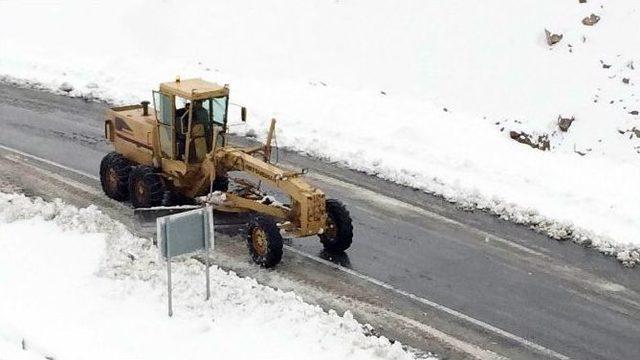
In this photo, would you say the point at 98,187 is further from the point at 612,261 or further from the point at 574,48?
the point at 574,48

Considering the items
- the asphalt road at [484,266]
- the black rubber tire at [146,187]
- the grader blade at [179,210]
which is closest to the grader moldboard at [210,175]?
the black rubber tire at [146,187]

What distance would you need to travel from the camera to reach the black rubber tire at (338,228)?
43.7 ft

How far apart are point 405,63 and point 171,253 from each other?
634 inches

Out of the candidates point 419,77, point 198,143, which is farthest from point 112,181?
point 419,77

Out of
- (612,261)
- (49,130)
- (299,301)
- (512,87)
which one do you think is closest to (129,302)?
(299,301)

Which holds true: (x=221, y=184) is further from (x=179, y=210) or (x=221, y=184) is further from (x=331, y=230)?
(x=331, y=230)

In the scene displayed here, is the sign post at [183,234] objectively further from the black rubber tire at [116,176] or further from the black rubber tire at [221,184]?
the black rubber tire at [116,176]

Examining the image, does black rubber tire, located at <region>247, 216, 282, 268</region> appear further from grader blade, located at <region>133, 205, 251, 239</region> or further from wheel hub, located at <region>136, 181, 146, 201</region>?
wheel hub, located at <region>136, 181, 146, 201</region>

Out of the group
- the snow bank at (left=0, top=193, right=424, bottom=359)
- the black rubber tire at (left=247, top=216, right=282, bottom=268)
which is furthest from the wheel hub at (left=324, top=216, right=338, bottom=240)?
the snow bank at (left=0, top=193, right=424, bottom=359)

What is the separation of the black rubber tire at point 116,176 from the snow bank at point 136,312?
1.75m

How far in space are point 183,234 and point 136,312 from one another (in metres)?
1.37

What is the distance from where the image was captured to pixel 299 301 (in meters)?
11.7

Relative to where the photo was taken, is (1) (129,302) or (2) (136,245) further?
(2) (136,245)

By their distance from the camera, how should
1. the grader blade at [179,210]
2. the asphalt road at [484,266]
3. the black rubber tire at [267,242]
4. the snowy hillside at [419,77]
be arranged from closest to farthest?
1. the asphalt road at [484,266]
2. the black rubber tire at [267,242]
3. the grader blade at [179,210]
4. the snowy hillside at [419,77]
